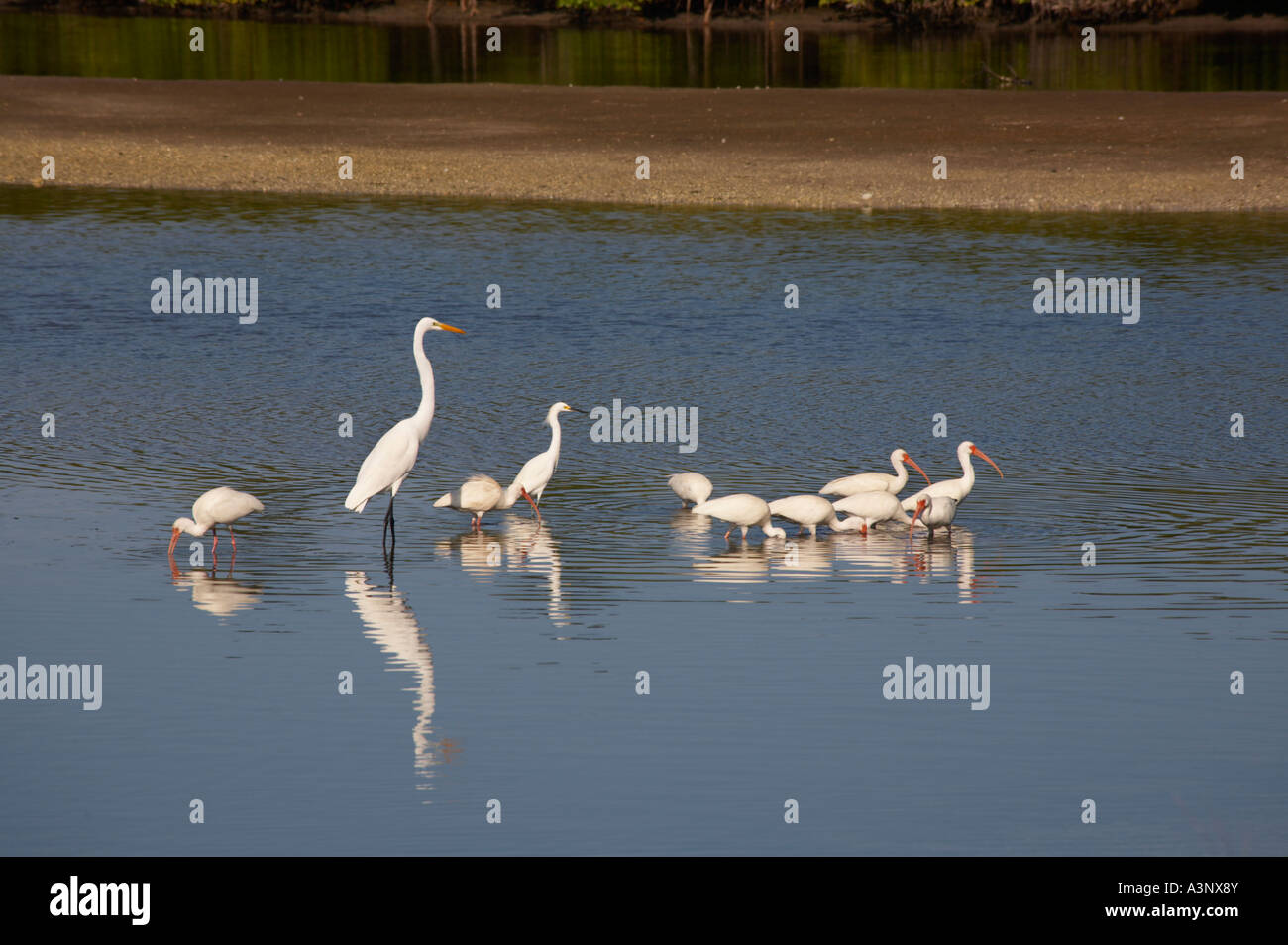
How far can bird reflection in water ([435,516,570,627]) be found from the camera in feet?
37.9

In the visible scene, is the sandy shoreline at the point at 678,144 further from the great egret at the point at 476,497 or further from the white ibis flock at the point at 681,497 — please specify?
the great egret at the point at 476,497

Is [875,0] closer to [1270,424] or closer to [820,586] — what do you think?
[1270,424]

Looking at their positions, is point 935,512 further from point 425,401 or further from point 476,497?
point 425,401

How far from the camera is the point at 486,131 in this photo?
33.2 m

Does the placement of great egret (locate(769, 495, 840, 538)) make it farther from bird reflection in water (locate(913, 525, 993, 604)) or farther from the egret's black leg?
the egret's black leg

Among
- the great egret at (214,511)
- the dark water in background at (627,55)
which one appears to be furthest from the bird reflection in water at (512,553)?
the dark water in background at (627,55)

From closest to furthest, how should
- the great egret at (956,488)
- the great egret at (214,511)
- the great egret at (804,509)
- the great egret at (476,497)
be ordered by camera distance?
the great egret at (214,511) < the great egret at (804,509) < the great egret at (476,497) < the great egret at (956,488)

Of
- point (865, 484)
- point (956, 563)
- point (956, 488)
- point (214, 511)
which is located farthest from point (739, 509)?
point (214, 511)

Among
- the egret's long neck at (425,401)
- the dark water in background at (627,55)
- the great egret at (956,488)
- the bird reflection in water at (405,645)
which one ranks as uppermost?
the dark water in background at (627,55)

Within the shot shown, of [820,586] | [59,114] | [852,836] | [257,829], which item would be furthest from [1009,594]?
[59,114]

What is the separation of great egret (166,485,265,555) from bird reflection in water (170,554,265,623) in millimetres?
277

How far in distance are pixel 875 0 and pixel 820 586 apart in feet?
200

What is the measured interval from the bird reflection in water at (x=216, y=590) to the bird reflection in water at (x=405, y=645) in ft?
2.00

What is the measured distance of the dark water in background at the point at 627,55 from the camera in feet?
145
